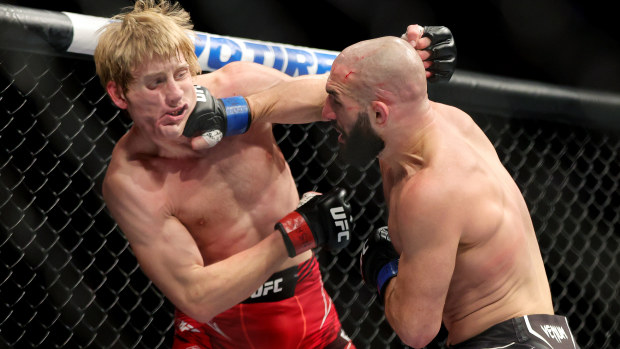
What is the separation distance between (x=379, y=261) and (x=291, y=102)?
40cm

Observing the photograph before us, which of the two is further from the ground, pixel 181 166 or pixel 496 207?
pixel 496 207

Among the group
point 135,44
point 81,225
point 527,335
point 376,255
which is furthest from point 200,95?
point 81,225

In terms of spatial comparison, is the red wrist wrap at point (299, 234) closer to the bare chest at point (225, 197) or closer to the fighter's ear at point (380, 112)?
the bare chest at point (225, 197)

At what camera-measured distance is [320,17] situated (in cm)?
288

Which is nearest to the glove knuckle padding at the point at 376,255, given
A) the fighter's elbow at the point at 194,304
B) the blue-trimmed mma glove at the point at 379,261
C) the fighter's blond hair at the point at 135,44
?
the blue-trimmed mma glove at the point at 379,261


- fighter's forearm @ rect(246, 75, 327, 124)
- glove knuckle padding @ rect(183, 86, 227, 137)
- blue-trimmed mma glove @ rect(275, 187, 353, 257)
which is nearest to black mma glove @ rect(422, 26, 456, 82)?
fighter's forearm @ rect(246, 75, 327, 124)

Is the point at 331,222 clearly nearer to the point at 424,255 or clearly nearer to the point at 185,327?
the point at 424,255

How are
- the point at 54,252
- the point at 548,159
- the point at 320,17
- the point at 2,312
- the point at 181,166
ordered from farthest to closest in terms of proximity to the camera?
the point at 548,159
the point at 320,17
the point at 54,252
the point at 2,312
the point at 181,166

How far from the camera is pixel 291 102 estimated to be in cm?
159

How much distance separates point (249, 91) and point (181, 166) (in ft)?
0.77

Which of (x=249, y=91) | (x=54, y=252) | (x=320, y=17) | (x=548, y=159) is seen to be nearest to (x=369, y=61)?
(x=249, y=91)

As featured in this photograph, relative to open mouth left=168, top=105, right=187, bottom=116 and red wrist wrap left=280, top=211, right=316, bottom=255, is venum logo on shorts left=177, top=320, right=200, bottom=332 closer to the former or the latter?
red wrist wrap left=280, top=211, right=316, bottom=255

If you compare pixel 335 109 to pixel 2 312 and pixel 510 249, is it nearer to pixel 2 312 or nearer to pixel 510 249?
pixel 510 249

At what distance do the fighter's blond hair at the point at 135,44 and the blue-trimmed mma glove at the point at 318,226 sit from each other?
41 centimetres
